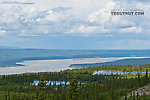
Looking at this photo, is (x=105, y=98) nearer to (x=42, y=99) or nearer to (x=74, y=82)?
(x=74, y=82)

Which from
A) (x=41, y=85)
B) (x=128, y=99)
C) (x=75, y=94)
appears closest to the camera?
(x=41, y=85)

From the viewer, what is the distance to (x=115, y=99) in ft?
543

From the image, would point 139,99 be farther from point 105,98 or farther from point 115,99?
point 105,98

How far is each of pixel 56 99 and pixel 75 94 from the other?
169 feet

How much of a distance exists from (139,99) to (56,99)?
7232 cm

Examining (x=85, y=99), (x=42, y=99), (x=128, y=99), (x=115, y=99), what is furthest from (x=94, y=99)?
(x=42, y=99)

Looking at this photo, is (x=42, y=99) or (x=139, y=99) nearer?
(x=42, y=99)

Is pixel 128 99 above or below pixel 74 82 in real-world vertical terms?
below

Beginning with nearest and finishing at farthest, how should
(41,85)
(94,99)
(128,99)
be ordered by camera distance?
1. (41,85)
2. (128,99)
3. (94,99)

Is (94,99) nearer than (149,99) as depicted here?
No

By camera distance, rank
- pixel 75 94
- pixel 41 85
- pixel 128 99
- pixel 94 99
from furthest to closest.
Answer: pixel 94 99, pixel 128 99, pixel 75 94, pixel 41 85

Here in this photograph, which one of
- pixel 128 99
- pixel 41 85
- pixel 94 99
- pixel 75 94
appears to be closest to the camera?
pixel 41 85

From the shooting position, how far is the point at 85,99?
188 m

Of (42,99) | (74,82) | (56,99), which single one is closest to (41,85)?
(42,99)
